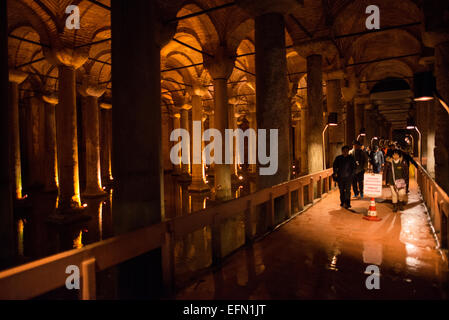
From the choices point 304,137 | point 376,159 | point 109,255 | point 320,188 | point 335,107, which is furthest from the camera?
point 304,137

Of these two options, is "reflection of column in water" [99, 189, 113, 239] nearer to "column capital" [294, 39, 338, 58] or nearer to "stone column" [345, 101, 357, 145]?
"column capital" [294, 39, 338, 58]

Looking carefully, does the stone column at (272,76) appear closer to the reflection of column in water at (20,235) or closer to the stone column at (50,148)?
the reflection of column in water at (20,235)

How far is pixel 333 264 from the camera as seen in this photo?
5.04m

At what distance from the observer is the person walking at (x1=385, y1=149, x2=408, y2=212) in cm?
861

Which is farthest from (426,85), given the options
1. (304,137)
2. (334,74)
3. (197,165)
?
(304,137)

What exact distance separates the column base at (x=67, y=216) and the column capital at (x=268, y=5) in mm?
9212

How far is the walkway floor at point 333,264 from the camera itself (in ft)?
13.5

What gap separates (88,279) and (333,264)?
12.2 feet

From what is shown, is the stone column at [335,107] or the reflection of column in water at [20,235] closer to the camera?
the reflection of column in water at [20,235]

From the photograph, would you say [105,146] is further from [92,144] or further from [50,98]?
[92,144]

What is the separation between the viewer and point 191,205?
1355 centimetres

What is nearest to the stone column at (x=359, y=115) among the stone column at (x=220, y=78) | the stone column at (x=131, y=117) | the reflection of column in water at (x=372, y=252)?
the stone column at (x=220, y=78)
